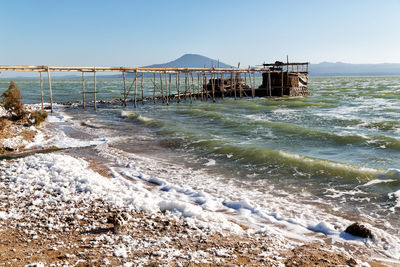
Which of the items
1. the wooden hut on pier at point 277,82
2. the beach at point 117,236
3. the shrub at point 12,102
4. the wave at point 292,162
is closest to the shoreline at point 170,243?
the beach at point 117,236

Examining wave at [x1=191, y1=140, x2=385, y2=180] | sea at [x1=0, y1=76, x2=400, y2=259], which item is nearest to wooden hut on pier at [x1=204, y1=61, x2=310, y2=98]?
sea at [x1=0, y1=76, x2=400, y2=259]

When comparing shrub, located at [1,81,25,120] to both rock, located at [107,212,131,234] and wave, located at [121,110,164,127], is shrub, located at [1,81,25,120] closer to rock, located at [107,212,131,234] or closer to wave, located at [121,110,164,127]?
Answer: wave, located at [121,110,164,127]

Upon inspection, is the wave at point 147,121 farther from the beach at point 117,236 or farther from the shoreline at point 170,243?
the shoreline at point 170,243

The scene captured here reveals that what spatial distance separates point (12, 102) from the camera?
18.3 m

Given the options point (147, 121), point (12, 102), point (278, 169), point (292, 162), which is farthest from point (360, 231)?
point (12, 102)

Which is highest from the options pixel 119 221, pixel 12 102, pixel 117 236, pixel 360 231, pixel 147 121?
pixel 12 102

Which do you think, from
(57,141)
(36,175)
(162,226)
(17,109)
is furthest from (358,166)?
(17,109)

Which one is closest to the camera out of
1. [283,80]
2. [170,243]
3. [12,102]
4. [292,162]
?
[170,243]

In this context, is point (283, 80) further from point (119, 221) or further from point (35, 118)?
point (119, 221)

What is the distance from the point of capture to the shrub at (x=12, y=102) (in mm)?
18062

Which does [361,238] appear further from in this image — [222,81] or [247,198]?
[222,81]

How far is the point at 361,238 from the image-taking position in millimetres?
5480

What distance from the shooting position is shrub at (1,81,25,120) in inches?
711

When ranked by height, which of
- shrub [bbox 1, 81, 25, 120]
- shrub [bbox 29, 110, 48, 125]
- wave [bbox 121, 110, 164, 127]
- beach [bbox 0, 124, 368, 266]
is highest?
shrub [bbox 1, 81, 25, 120]
